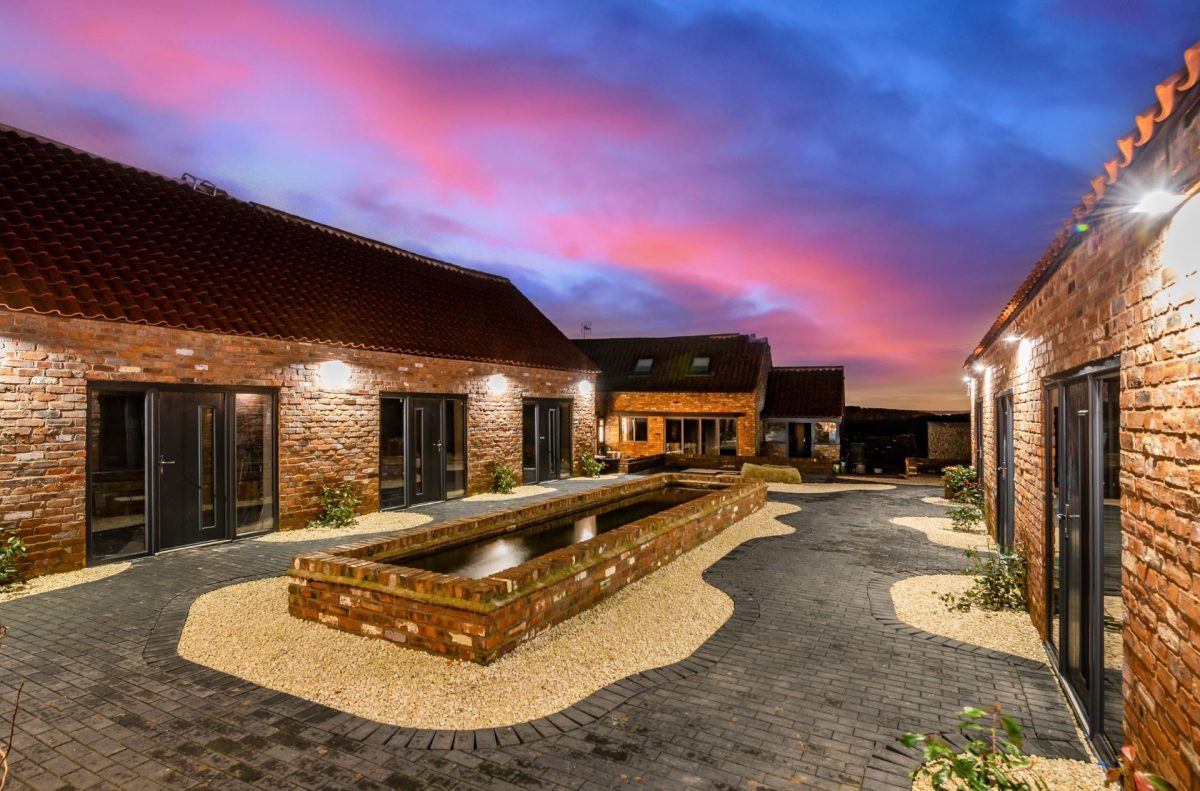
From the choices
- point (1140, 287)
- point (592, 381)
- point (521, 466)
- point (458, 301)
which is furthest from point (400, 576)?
point (592, 381)

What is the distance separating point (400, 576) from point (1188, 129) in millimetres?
5546

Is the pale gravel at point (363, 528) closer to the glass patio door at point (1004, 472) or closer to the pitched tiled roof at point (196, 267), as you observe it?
the pitched tiled roof at point (196, 267)

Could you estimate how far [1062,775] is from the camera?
10.9 ft

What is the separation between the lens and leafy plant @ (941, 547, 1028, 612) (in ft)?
20.3

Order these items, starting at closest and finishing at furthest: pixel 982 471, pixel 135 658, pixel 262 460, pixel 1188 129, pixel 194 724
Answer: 1. pixel 1188 129
2. pixel 194 724
3. pixel 135 658
4. pixel 262 460
5. pixel 982 471

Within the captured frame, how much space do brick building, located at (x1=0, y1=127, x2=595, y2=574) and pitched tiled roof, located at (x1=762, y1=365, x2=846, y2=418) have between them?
1377 centimetres

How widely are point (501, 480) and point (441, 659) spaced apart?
9.64 meters

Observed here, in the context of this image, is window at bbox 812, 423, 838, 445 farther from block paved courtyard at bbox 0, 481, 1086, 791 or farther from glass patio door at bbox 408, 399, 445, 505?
block paved courtyard at bbox 0, 481, 1086, 791

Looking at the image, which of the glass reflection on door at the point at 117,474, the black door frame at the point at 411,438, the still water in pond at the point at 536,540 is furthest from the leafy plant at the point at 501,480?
the glass reflection on door at the point at 117,474

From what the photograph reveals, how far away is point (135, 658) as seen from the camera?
4875 millimetres

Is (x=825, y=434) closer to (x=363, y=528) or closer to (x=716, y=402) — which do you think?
(x=716, y=402)

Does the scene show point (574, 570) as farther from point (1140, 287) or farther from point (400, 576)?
point (1140, 287)

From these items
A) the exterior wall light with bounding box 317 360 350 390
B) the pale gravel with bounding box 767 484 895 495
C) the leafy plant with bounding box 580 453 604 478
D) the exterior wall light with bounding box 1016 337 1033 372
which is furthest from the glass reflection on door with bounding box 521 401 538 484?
the exterior wall light with bounding box 1016 337 1033 372

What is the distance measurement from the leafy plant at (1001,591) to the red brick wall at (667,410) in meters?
15.8
